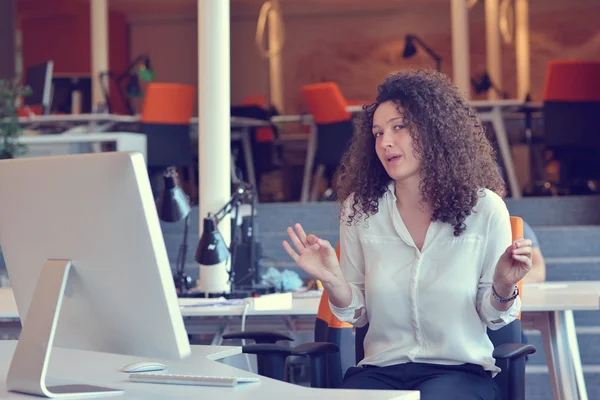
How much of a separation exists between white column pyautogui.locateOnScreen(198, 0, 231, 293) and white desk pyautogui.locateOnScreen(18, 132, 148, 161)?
3.03 meters

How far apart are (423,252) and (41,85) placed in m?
6.84

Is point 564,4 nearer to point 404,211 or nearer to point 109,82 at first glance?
point 109,82

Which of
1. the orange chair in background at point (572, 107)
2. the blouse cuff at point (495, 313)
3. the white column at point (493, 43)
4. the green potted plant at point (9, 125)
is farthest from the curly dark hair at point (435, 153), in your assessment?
the white column at point (493, 43)

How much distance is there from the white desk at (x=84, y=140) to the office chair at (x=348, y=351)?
4.56 metres

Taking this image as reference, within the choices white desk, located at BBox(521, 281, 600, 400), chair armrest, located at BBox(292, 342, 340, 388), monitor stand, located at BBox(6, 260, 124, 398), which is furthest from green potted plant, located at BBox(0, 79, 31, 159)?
monitor stand, located at BBox(6, 260, 124, 398)

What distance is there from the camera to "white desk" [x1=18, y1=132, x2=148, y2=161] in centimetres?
703

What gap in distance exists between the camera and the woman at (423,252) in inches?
83.8

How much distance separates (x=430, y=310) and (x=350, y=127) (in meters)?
5.81

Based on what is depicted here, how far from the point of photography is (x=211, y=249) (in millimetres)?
3211

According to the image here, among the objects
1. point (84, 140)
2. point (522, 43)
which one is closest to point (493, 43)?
point (522, 43)

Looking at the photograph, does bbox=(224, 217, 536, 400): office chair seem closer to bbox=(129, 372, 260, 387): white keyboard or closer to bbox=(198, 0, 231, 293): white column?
bbox=(129, 372, 260, 387): white keyboard

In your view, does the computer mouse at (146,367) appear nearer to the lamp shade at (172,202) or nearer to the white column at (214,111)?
the lamp shade at (172,202)

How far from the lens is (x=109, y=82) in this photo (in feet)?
41.7

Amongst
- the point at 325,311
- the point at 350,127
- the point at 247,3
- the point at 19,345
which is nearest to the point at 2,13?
the point at 350,127
